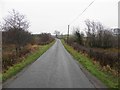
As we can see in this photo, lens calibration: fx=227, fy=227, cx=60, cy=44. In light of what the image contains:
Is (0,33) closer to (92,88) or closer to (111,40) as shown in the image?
(92,88)

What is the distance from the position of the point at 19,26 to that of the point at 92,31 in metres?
56.8

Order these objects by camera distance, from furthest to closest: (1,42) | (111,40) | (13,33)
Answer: (111,40)
(1,42)
(13,33)

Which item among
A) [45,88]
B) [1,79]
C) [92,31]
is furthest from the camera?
[92,31]

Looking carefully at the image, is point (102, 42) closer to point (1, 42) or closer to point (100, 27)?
point (100, 27)

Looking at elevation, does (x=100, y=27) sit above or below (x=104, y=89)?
above

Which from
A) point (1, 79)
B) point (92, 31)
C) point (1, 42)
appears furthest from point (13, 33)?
point (92, 31)

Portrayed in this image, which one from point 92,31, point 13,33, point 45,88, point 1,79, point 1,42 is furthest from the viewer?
point 92,31

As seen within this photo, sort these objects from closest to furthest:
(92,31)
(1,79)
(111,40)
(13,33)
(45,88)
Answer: (45,88) → (1,79) → (13,33) → (111,40) → (92,31)

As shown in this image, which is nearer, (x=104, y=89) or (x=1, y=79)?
(x=104, y=89)

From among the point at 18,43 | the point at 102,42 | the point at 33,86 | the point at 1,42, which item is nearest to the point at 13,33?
the point at 18,43

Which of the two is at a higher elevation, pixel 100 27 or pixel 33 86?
pixel 100 27

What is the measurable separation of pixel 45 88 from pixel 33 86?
64 cm

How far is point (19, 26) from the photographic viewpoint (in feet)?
105

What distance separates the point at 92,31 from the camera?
85812 millimetres
